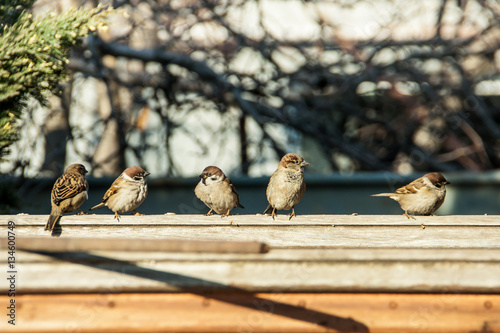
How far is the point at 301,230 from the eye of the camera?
2.06 metres

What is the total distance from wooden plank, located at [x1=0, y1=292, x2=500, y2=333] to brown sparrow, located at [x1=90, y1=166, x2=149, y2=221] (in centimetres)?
101

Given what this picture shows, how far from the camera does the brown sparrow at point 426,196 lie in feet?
9.60

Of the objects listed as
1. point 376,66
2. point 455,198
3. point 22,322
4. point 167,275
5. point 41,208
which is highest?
point 376,66

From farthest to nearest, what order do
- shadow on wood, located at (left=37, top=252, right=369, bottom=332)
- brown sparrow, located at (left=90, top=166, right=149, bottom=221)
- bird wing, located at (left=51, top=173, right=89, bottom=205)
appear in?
brown sparrow, located at (left=90, top=166, right=149, bottom=221), bird wing, located at (left=51, top=173, right=89, bottom=205), shadow on wood, located at (left=37, top=252, right=369, bottom=332)

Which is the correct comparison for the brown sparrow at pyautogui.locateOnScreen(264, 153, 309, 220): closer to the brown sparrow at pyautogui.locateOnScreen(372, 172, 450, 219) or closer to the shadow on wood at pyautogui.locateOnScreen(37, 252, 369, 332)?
the brown sparrow at pyautogui.locateOnScreen(372, 172, 450, 219)

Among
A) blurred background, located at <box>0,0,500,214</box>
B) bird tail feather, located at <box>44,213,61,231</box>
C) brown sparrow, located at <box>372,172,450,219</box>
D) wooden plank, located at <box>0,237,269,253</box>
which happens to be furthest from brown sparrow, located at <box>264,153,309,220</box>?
blurred background, located at <box>0,0,500,214</box>

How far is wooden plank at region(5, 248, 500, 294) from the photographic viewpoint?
182 cm

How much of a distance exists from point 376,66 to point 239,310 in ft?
13.9

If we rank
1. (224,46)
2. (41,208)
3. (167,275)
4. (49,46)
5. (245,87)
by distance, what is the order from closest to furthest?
(167,275) < (49,46) < (41,208) < (245,87) < (224,46)

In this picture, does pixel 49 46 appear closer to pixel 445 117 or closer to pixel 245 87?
pixel 245 87

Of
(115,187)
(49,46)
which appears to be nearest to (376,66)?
(115,187)

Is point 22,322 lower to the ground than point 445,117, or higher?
lower

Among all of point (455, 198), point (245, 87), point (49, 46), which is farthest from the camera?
point (245, 87)

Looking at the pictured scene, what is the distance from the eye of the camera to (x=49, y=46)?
2.39 metres
